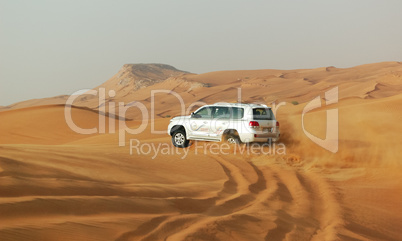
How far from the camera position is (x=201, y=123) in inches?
611

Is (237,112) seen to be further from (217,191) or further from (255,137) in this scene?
(217,191)

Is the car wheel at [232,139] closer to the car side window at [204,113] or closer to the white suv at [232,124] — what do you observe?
the white suv at [232,124]

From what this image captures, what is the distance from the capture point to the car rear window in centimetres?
1443

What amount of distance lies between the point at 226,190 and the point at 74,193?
343 cm

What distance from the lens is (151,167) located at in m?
10.6

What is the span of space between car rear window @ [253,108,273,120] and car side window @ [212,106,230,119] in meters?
0.97

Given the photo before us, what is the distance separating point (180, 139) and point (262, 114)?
333 centimetres

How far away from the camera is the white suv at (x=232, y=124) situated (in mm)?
14368

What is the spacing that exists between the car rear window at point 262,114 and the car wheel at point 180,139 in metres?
2.99

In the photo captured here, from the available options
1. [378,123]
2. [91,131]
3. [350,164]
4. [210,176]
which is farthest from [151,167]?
[91,131]

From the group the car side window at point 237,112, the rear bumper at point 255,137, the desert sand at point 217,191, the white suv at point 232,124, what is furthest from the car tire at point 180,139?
the rear bumper at point 255,137

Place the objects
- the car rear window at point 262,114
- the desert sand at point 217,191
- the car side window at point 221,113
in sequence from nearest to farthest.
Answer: the desert sand at point 217,191 → the car rear window at point 262,114 → the car side window at point 221,113

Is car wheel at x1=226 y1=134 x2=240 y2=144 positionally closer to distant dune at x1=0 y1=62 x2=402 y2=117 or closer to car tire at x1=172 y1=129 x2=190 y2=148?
car tire at x1=172 y1=129 x2=190 y2=148

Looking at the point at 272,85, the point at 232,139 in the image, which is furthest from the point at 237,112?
the point at 272,85
